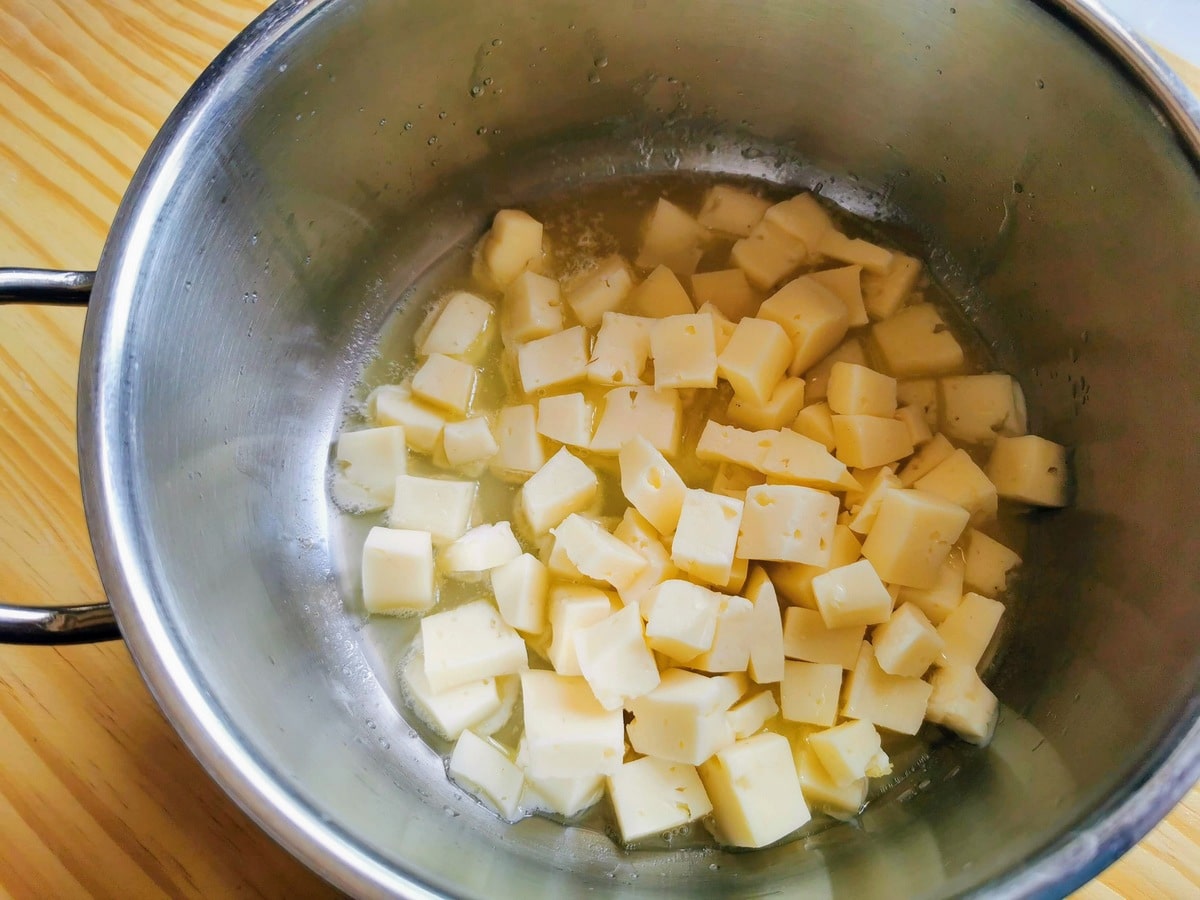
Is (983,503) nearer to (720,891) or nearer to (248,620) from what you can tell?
(720,891)

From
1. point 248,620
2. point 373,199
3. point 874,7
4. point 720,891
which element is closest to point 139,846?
point 248,620

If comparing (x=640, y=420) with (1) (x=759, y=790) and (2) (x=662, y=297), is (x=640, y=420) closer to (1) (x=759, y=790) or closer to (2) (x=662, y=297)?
(2) (x=662, y=297)

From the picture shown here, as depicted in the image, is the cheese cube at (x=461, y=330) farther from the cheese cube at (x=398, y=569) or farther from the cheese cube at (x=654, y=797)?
the cheese cube at (x=654, y=797)

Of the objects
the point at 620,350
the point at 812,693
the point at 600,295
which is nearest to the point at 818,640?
the point at 812,693

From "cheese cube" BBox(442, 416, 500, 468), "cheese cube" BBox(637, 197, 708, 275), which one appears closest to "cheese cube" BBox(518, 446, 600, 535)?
"cheese cube" BBox(442, 416, 500, 468)

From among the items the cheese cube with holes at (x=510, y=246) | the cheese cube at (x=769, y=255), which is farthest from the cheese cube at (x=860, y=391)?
the cheese cube with holes at (x=510, y=246)
